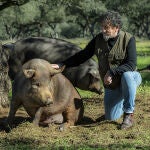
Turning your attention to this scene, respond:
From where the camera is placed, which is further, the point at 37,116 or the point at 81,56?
the point at 81,56

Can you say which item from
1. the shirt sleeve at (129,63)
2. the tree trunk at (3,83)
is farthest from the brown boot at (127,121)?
the tree trunk at (3,83)

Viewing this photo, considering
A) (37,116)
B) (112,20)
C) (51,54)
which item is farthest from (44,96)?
(51,54)

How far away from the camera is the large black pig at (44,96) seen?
7.02 meters

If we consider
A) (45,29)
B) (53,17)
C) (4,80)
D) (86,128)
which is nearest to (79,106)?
(86,128)

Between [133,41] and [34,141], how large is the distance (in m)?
2.32

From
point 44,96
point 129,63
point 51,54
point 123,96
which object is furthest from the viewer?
point 51,54

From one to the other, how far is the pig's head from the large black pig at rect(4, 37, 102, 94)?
6079 mm

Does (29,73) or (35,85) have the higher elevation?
(29,73)

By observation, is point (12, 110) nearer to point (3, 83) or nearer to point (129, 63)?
point (129, 63)

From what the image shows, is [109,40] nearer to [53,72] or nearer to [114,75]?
[114,75]

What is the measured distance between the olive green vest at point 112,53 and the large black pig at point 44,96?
2.28ft

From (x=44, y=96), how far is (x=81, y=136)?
3.02 feet

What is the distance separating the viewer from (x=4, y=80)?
9.94 metres

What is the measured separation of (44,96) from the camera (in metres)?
6.88
